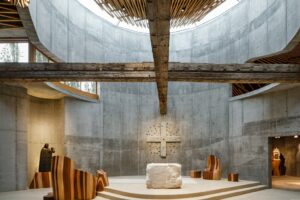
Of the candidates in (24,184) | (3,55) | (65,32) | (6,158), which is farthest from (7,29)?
(24,184)

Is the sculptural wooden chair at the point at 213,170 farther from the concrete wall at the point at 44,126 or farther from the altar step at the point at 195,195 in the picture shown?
the concrete wall at the point at 44,126

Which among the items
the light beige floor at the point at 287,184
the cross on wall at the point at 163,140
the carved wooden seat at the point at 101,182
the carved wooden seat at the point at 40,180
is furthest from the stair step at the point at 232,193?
the carved wooden seat at the point at 40,180

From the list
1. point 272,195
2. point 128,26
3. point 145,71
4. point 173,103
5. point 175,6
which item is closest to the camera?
point 145,71

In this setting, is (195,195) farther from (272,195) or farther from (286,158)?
(286,158)

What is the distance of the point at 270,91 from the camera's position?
13.9 m

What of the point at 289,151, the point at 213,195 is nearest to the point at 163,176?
the point at 213,195

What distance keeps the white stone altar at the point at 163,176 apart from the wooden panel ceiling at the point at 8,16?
6.37 m

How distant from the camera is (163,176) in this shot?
1087 cm

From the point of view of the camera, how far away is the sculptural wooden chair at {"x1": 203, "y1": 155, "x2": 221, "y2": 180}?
48.3 ft

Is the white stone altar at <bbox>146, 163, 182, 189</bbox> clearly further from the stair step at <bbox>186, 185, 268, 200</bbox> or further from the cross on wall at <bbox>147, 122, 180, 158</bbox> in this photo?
the cross on wall at <bbox>147, 122, 180, 158</bbox>

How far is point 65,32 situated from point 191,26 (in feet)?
24.7

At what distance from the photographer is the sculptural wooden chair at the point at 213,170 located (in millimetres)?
14727

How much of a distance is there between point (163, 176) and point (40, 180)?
18.2 feet

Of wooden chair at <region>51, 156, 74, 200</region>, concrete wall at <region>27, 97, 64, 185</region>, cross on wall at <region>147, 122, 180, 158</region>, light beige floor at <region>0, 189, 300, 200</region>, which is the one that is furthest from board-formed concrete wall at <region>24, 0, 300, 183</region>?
wooden chair at <region>51, 156, 74, 200</region>
